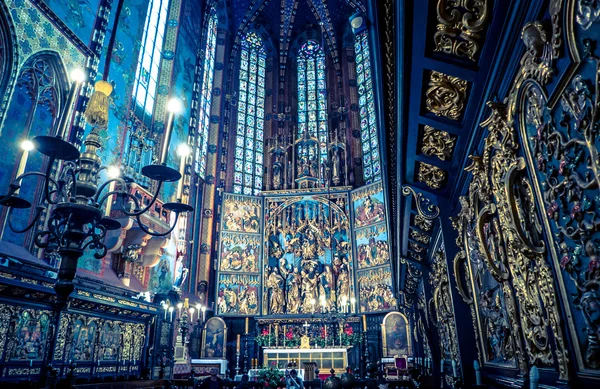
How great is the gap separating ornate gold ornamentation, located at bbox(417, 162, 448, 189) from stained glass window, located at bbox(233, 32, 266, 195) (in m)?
18.6

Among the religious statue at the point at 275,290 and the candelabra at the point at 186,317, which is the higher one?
the religious statue at the point at 275,290

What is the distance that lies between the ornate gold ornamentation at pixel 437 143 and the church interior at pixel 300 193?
3 cm

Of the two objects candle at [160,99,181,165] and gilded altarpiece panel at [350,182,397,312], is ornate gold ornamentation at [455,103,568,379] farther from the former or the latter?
gilded altarpiece panel at [350,182,397,312]

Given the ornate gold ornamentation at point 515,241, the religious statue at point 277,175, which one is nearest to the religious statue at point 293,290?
the religious statue at point 277,175

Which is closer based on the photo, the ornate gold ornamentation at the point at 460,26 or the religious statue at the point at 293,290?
the ornate gold ornamentation at the point at 460,26

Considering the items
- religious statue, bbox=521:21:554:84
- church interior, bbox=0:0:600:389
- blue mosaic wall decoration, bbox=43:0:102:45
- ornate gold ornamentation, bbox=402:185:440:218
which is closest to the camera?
religious statue, bbox=521:21:554:84

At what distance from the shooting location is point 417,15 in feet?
9.13

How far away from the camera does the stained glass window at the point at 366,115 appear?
2230cm

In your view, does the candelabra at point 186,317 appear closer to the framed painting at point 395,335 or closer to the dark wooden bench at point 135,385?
the dark wooden bench at point 135,385

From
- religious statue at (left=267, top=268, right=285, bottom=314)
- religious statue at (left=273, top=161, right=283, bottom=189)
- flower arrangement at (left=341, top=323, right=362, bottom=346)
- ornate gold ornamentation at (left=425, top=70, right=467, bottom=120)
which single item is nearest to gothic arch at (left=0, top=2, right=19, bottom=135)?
ornate gold ornamentation at (left=425, top=70, right=467, bottom=120)

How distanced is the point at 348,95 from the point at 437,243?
20748 millimetres

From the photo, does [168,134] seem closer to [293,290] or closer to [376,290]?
[376,290]

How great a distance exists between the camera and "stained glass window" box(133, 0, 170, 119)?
1443 centimetres

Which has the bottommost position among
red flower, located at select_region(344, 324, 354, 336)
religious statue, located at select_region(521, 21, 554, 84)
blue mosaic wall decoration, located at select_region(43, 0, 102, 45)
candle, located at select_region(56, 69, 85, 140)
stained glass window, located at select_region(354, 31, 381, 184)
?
red flower, located at select_region(344, 324, 354, 336)
